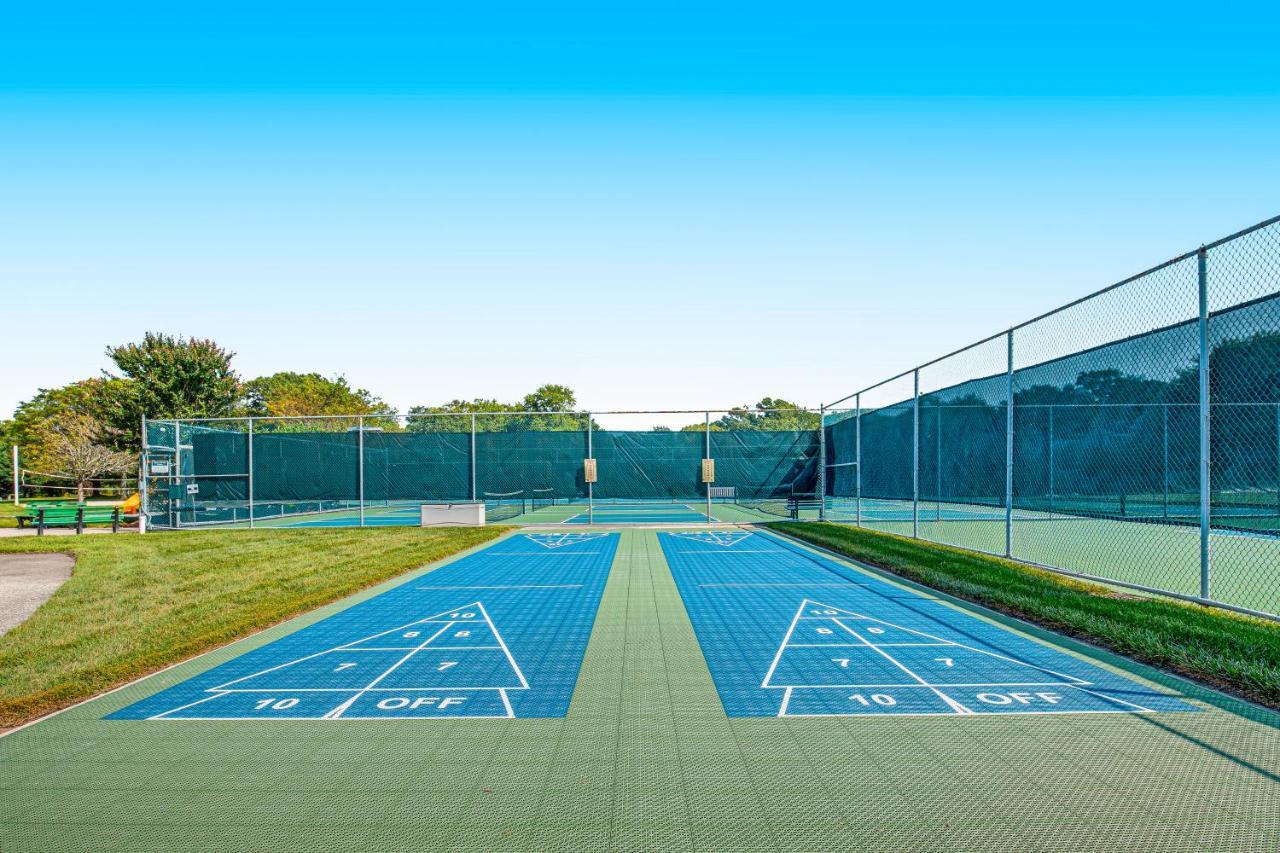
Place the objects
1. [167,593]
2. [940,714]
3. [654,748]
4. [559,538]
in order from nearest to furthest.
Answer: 1. [654,748]
2. [940,714]
3. [167,593]
4. [559,538]

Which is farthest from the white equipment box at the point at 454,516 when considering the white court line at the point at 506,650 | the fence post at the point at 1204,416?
the fence post at the point at 1204,416

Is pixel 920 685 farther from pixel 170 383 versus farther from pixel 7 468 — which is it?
pixel 7 468

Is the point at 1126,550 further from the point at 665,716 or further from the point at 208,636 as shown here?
the point at 208,636

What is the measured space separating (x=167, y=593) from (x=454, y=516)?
29.5 ft

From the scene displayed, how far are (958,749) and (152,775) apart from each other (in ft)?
14.0

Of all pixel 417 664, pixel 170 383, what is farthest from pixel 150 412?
pixel 417 664

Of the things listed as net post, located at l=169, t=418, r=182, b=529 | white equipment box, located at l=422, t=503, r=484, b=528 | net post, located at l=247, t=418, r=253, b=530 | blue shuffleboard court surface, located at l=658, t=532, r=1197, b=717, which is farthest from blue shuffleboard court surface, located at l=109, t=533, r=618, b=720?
net post, located at l=169, t=418, r=182, b=529

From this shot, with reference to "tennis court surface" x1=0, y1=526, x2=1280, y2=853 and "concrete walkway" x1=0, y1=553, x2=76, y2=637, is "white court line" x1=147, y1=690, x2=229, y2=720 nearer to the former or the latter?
"tennis court surface" x1=0, y1=526, x2=1280, y2=853

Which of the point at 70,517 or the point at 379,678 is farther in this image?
the point at 70,517

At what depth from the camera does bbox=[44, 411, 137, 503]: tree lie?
43188 mm

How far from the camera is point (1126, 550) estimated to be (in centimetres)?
1220

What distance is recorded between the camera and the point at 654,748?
159 inches

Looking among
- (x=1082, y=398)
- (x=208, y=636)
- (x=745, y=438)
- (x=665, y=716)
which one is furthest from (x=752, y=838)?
(x=745, y=438)

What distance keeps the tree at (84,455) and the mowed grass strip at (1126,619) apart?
45487 mm
